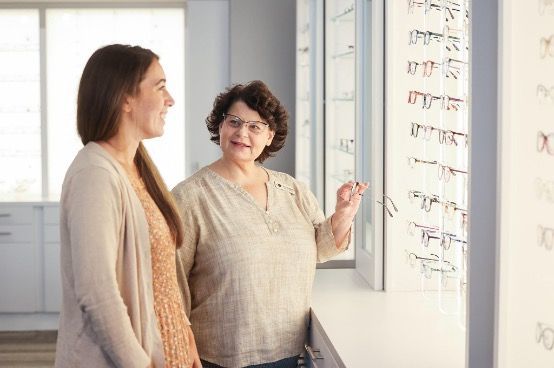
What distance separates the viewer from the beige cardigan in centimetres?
178

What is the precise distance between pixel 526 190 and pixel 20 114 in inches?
231

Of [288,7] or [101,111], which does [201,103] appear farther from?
[101,111]

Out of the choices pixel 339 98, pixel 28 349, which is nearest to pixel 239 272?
pixel 339 98

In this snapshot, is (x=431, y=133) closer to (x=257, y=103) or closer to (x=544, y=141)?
(x=257, y=103)

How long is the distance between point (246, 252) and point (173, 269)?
502mm

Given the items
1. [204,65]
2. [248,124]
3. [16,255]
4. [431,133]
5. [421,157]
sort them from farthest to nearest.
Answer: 1. [204,65]
2. [16,255]
3. [421,157]
4. [431,133]
5. [248,124]

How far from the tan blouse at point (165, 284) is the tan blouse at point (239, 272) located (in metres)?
0.47

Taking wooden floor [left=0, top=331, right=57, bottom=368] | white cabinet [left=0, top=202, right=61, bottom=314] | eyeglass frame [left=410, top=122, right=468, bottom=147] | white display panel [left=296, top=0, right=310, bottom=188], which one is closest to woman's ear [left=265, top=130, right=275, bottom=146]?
eyeglass frame [left=410, top=122, right=468, bottom=147]

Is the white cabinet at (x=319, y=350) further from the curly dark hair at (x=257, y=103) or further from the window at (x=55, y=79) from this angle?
the window at (x=55, y=79)

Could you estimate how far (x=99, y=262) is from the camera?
1.78m

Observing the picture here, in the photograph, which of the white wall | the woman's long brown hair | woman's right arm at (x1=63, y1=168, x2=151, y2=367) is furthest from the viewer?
the white wall

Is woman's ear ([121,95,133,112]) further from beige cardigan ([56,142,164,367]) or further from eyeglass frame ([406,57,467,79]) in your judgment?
eyeglass frame ([406,57,467,79])

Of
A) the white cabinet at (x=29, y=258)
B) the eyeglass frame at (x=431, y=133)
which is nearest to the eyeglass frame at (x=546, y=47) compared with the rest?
the eyeglass frame at (x=431, y=133)

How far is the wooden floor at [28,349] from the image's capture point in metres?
5.51
